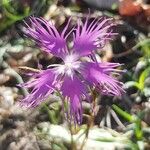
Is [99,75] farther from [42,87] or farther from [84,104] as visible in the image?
[84,104]

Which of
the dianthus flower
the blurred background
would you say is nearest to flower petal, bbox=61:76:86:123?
the dianthus flower

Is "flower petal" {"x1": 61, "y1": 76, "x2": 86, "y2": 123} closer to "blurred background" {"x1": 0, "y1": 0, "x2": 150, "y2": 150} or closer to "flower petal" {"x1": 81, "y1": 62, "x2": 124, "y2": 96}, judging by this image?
"flower petal" {"x1": 81, "y1": 62, "x2": 124, "y2": 96}

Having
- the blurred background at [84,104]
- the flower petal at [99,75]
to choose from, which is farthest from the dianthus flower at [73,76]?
the blurred background at [84,104]

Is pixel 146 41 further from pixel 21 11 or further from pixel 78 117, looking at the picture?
pixel 78 117

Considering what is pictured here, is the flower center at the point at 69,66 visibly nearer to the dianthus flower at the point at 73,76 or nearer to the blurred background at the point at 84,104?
the dianthus flower at the point at 73,76

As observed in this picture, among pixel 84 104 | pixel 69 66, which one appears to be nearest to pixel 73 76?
pixel 69 66

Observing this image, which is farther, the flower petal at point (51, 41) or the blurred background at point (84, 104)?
the blurred background at point (84, 104)
